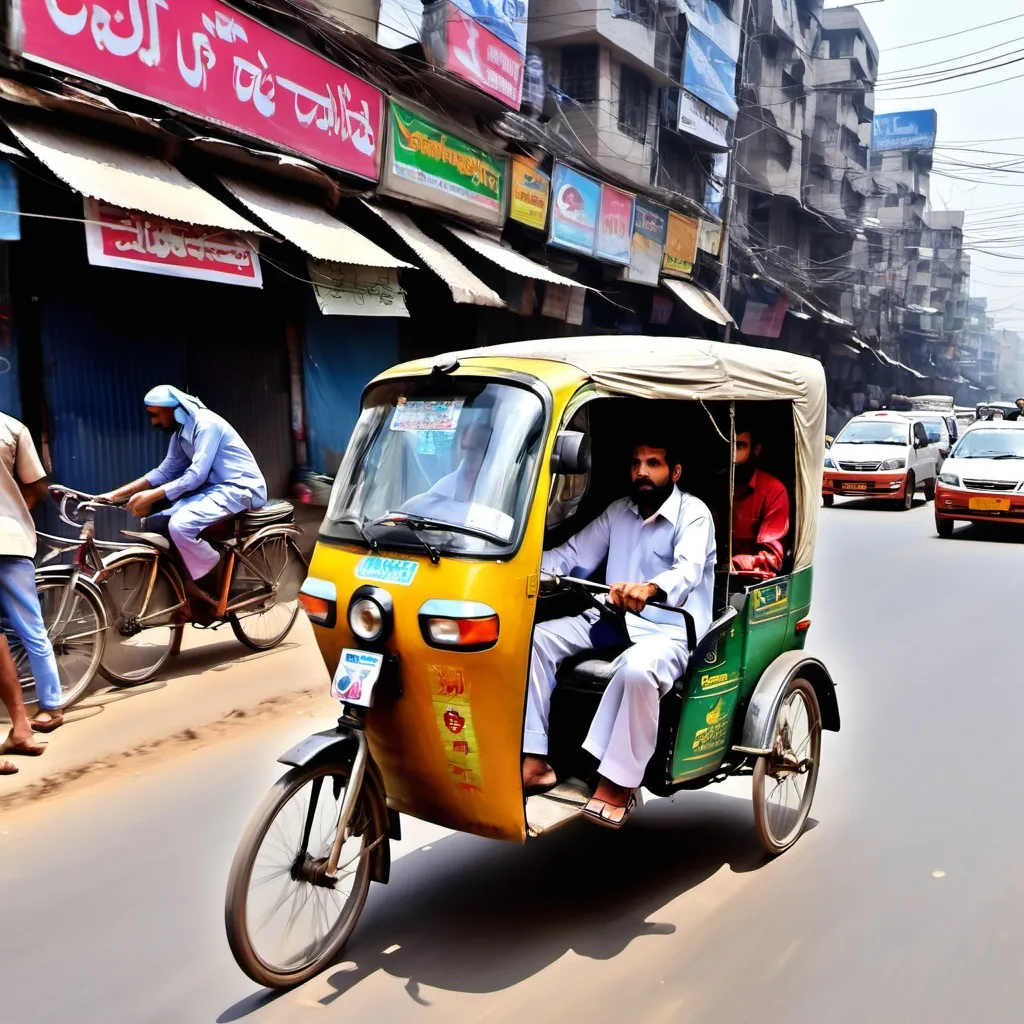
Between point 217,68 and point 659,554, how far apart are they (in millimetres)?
7209

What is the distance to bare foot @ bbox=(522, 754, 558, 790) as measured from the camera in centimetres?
337

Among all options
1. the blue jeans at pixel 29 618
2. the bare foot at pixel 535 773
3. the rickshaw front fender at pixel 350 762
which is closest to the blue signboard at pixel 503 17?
the blue jeans at pixel 29 618

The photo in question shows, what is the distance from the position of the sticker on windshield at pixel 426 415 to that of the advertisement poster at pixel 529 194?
11862mm

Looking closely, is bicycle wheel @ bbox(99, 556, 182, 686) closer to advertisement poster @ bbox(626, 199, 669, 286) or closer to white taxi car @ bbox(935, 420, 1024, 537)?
white taxi car @ bbox(935, 420, 1024, 537)

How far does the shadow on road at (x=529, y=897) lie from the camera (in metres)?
3.21

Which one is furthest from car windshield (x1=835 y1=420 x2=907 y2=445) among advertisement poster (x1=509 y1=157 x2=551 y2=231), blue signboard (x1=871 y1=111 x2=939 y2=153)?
blue signboard (x1=871 y1=111 x2=939 y2=153)

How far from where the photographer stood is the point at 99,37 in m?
7.78

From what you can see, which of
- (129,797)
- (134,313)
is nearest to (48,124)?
(134,313)

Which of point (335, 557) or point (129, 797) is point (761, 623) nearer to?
point (335, 557)

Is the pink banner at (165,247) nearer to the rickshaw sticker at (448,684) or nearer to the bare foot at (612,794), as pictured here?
the rickshaw sticker at (448,684)

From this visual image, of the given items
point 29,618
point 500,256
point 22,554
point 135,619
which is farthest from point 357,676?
point 500,256

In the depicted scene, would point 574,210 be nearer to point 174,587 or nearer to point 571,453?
point 174,587

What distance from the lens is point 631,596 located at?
342 cm

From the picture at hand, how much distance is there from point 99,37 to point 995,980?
8.19 metres
